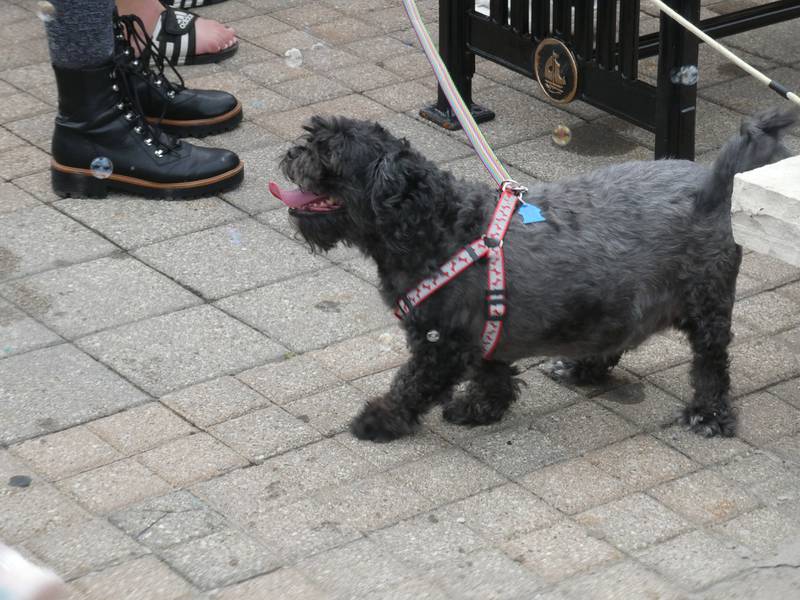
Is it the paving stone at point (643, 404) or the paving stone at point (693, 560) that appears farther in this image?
the paving stone at point (643, 404)

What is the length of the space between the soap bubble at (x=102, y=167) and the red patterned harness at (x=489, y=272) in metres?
2.20

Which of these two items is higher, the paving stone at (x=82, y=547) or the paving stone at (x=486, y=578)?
the paving stone at (x=82, y=547)

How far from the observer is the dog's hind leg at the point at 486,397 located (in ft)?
13.4

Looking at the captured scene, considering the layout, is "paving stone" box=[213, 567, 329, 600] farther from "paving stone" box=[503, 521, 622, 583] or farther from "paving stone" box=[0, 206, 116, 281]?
"paving stone" box=[0, 206, 116, 281]

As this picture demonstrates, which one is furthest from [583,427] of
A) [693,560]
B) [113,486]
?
[113,486]

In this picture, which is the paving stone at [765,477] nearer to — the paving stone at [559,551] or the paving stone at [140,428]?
the paving stone at [559,551]

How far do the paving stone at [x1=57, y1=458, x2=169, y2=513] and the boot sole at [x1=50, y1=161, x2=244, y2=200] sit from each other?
200 centimetres

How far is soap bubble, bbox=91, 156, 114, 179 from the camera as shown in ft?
18.2

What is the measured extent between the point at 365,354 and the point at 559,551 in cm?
130

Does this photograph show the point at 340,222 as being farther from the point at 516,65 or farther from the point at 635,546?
the point at 516,65

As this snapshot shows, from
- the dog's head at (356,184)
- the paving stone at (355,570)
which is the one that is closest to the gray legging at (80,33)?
the dog's head at (356,184)

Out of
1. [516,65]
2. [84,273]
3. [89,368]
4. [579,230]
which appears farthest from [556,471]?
[516,65]

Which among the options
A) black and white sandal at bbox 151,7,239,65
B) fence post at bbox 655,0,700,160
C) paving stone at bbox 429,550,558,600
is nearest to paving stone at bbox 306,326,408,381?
paving stone at bbox 429,550,558,600

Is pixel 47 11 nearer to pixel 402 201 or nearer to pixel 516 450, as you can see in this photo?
pixel 402 201
